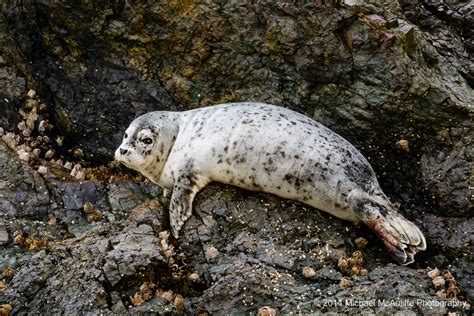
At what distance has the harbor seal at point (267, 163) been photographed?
211 inches

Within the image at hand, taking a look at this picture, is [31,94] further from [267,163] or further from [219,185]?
[267,163]

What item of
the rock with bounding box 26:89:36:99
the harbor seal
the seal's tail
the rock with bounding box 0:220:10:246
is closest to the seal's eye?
the harbor seal

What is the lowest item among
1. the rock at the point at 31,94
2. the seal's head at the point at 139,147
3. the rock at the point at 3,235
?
the rock at the point at 3,235

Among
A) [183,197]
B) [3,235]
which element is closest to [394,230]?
[183,197]

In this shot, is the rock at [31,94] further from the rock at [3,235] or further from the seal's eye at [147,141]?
the rock at [3,235]

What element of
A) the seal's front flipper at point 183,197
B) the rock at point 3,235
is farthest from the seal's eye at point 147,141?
the rock at point 3,235

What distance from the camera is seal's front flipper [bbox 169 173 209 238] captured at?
5.46 m

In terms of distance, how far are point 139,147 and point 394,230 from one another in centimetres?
231

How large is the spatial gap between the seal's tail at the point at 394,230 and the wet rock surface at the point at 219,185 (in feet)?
0.51

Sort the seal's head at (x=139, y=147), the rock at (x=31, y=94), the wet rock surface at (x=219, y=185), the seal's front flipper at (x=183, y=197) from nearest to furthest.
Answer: the wet rock surface at (x=219, y=185)
the seal's front flipper at (x=183, y=197)
the seal's head at (x=139, y=147)
the rock at (x=31, y=94)

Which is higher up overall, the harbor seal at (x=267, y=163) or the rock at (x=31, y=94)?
the harbor seal at (x=267, y=163)

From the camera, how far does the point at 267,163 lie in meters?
5.54

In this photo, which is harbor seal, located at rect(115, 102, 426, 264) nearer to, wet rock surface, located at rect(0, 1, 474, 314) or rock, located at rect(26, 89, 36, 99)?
wet rock surface, located at rect(0, 1, 474, 314)

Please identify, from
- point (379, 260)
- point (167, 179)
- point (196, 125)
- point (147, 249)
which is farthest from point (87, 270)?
point (379, 260)
